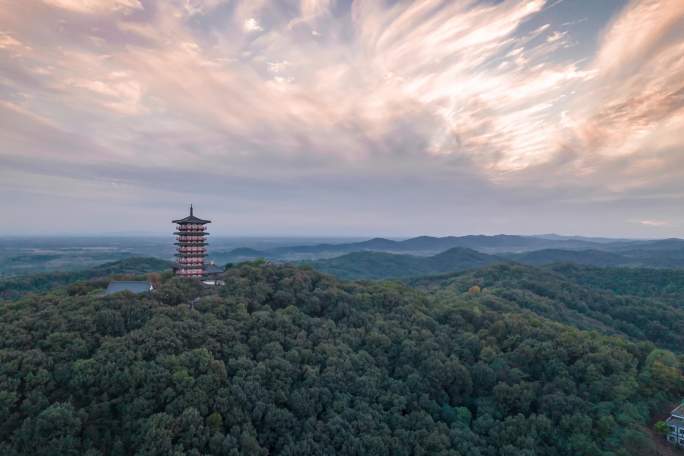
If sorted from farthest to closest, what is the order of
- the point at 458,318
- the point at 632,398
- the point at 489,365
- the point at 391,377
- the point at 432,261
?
the point at 432,261 → the point at 458,318 → the point at 489,365 → the point at 391,377 → the point at 632,398

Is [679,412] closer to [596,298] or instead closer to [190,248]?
[190,248]

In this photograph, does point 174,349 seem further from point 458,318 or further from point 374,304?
point 458,318

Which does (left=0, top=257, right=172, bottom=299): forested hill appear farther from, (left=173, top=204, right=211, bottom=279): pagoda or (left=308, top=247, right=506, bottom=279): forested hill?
(left=308, top=247, right=506, bottom=279): forested hill

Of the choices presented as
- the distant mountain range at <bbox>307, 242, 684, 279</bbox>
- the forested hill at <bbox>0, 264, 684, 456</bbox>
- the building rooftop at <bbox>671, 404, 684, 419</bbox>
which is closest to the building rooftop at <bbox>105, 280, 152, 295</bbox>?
the forested hill at <bbox>0, 264, 684, 456</bbox>

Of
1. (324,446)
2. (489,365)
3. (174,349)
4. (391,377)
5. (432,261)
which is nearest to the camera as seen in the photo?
(324,446)

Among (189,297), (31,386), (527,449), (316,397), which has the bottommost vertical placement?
(527,449)

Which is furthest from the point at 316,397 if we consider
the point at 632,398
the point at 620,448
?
the point at 632,398

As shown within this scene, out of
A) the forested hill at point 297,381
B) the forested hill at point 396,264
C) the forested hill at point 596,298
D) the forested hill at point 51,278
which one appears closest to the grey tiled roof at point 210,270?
the forested hill at point 297,381

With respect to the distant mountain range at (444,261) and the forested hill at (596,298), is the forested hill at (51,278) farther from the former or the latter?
the forested hill at (596,298)
